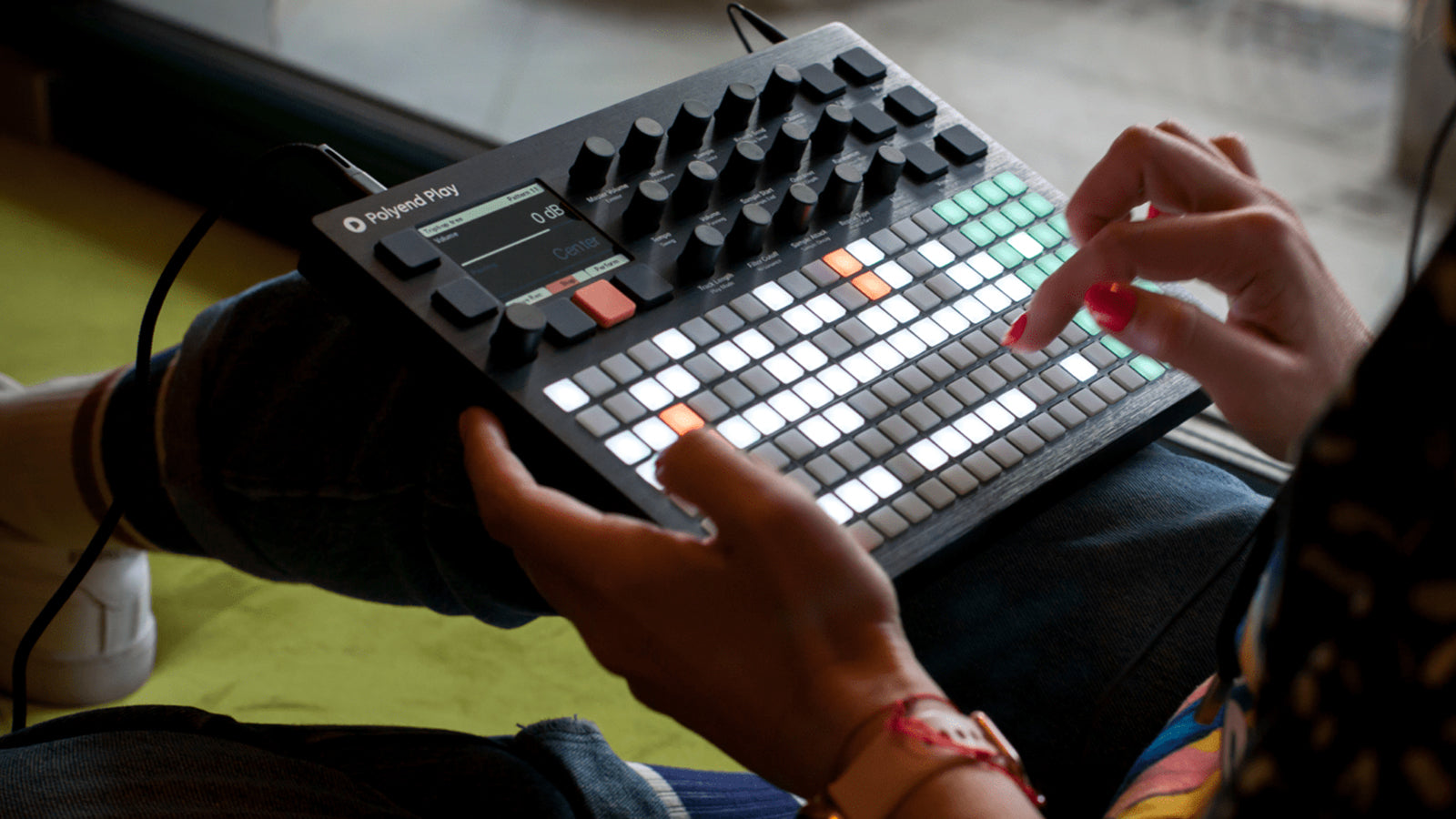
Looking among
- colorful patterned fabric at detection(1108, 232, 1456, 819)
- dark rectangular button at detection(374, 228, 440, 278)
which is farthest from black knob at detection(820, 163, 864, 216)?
colorful patterned fabric at detection(1108, 232, 1456, 819)

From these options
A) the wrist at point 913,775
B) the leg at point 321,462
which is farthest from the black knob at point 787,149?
the wrist at point 913,775

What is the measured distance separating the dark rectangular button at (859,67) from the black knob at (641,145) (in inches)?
5.7

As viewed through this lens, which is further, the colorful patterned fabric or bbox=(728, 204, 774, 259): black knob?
bbox=(728, 204, 774, 259): black knob

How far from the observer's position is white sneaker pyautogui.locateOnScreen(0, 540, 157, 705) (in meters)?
0.86

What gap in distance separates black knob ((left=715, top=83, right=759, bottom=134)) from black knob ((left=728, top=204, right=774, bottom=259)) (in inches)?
2.7

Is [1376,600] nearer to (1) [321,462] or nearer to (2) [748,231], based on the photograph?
(2) [748,231]

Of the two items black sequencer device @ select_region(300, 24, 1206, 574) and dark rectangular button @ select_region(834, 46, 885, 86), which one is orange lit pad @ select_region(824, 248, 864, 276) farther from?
dark rectangular button @ select_region(834, 46, 885, 86)

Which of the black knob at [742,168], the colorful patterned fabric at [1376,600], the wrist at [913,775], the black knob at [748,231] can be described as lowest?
the wrist at [913,775]

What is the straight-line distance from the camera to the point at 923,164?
664 mm

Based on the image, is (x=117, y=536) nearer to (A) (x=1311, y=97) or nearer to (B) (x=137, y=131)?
(B) (x=137, y=131)

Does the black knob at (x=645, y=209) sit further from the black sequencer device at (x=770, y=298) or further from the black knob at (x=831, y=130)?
the black knob at (x=831, y=130)

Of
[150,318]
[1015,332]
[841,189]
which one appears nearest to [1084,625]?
[1015,332]

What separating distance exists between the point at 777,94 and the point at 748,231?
113 millimetres

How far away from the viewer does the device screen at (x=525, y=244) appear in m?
0.55
